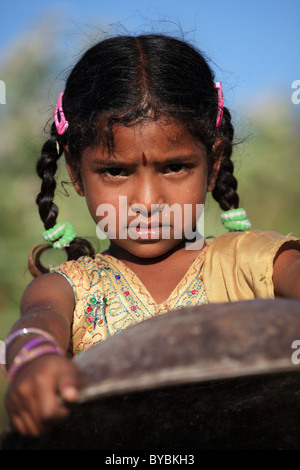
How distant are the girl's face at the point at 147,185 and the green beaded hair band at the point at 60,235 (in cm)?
28

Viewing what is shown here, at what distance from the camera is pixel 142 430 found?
1.50 metres

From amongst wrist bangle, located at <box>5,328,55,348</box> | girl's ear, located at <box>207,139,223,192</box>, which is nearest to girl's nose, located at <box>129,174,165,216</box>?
girl's ear, located at <box>207,139,223,192</box>

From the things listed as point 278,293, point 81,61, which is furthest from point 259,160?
point 278,293

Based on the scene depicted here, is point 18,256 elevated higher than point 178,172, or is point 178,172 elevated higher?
point 178,172

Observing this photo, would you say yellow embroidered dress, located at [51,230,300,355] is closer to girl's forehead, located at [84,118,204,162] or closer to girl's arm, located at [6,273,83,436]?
girl's forehead, located at [84,118,204,162]

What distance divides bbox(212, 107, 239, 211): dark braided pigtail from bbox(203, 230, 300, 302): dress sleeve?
0.27 metres

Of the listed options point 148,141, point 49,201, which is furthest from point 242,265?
point 49,201

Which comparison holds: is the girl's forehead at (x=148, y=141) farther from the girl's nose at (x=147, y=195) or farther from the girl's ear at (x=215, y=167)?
the girl's ear at (x=215, y=167)

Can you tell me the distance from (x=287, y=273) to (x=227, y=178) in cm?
71

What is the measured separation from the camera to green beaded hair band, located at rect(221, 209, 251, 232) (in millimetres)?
2494

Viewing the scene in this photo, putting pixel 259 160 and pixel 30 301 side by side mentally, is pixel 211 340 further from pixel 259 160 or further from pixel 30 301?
pixel 259 160

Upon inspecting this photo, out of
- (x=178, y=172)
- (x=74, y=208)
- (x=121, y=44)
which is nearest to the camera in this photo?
(x=178, y=172)

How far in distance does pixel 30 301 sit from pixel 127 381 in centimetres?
111

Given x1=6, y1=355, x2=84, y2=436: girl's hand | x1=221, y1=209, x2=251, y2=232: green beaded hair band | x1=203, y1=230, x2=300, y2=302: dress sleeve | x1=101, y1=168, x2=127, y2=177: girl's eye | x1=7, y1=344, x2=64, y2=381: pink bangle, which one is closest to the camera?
x1=6, y1=355, x2=84, y2=436: girl's hand
